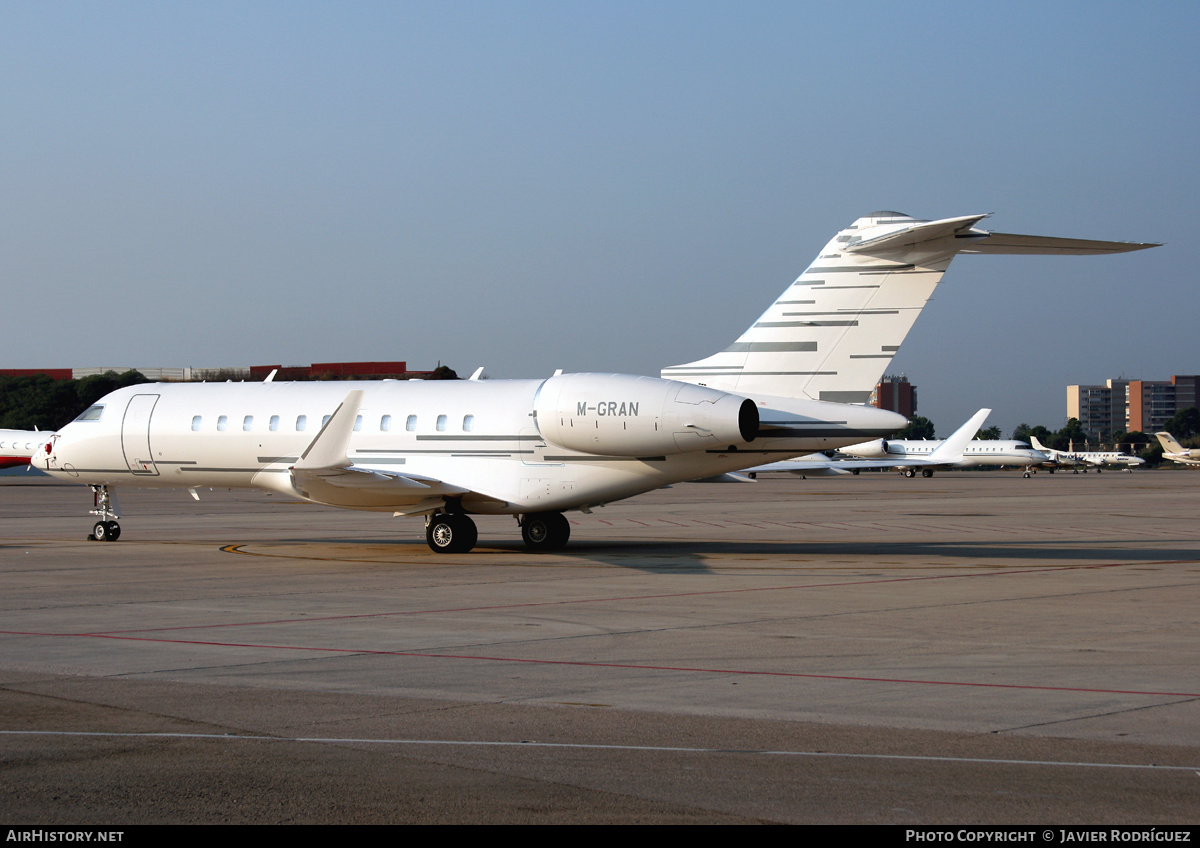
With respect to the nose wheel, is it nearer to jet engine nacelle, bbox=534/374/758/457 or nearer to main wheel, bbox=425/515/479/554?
main wheel, bbox=425/515/479/554

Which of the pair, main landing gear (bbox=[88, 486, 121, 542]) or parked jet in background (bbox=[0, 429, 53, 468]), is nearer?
main landing gear (bbox=[88, 486, 121, 542])

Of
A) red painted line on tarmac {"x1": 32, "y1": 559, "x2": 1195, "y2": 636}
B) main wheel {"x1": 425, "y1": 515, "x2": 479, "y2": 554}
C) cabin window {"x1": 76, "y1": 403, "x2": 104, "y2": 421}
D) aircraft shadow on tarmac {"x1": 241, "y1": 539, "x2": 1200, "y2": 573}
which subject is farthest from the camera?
cabin window {"x1": 76, "y1": 403, "x2": 104, "y2": 421}

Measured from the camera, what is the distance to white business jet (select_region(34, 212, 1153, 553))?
1862 cm

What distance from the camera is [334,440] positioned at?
18.3 metres

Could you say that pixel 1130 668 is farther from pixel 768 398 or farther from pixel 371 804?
pixel 768 398

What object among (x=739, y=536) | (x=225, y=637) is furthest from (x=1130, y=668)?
(x=739, y=536)

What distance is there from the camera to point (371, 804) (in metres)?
5.60

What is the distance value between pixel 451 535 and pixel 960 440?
164ft

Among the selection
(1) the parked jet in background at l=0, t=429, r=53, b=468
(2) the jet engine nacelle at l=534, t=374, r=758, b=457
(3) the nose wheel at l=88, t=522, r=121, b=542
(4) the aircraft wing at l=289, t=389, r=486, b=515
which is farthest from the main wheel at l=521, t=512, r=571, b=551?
(1) the parked jet in background at l=0, t=429, r=53, b=468

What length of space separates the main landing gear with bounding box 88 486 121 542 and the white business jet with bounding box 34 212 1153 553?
2.22 metres

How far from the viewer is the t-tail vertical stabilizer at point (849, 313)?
18.7 metres

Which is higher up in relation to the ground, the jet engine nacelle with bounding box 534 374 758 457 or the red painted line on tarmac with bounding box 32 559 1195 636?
the jet engine nacelle with bounding box 534 374 758 457

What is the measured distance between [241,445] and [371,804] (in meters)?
18.0

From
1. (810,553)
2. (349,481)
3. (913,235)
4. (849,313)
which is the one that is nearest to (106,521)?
(349,481)
